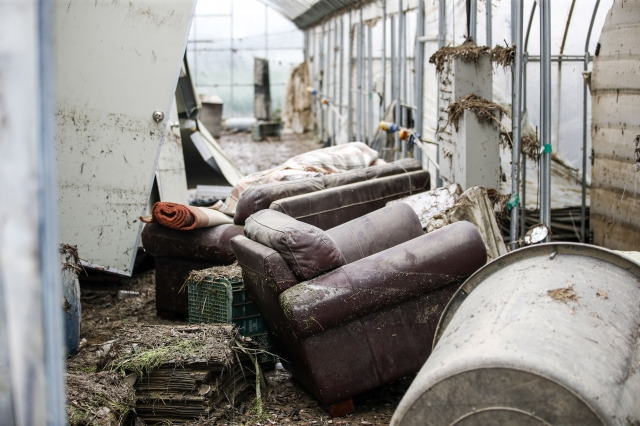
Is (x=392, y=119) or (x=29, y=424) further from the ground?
(x=392, y=119)

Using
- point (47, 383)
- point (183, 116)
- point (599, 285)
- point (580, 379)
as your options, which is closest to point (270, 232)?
point (599, 285)

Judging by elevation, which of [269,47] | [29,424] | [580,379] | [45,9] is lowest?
[580,379]

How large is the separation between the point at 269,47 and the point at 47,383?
24009mm

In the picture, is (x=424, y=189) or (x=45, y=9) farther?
(x=424, y=189)

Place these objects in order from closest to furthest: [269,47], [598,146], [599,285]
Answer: [599,285] < [598,146] < [269,47]

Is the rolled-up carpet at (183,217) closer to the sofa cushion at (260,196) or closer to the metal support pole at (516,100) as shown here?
the sofa cushion at (260,196)

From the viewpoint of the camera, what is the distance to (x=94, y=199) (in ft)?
21.7

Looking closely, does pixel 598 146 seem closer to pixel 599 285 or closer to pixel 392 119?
pixel 392 119

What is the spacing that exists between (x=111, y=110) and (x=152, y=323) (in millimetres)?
1884

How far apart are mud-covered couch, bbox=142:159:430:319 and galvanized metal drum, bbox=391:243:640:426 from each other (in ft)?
9.19

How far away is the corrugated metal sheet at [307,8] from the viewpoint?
15.7m

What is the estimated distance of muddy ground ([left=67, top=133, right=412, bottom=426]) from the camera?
167 inches

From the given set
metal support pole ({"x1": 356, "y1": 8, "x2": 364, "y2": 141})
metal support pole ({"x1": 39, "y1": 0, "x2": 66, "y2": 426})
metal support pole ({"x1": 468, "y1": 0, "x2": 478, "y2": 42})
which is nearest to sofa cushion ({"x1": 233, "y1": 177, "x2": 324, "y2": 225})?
metal support pole ({"x1": 468, "y1": 0, "x2": 478, "y2": 42})

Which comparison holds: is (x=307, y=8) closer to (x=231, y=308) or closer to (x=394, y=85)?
(x=394, y=85)
